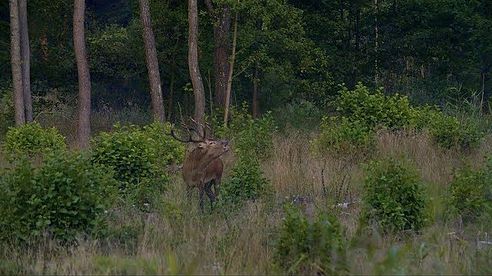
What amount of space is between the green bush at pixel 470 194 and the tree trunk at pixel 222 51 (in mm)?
13208

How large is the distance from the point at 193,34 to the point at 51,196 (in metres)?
13.0

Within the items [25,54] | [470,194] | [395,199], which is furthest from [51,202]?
[25,54]

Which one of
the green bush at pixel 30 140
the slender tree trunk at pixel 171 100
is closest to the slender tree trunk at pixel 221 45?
the slender tree trunk at pixel 171 100

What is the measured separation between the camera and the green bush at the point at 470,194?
11.8 meters

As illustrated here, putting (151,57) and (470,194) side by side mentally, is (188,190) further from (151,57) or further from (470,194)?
(151,57)

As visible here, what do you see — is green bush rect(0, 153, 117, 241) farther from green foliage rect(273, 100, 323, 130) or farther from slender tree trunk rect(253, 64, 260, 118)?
slender tree trunk rect(253, 64, 260, 118)

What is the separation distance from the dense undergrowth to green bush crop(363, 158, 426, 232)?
14 millimetres

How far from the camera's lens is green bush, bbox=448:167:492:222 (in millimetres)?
11805

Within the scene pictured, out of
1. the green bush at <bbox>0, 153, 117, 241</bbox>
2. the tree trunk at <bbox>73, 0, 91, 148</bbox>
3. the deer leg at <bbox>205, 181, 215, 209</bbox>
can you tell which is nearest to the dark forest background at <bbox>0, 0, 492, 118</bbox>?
the tree trunk at <bbox>73, 0, 91, 148</bbox>

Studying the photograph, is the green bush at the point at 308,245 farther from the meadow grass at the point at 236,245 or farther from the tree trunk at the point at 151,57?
the tree trunk at the point at 151,57

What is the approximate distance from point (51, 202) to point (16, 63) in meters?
13.7

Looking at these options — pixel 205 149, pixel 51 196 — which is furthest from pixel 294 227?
pixel 205 149

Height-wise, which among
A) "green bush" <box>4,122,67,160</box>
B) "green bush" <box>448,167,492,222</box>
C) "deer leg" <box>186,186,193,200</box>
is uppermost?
"green bush" <box>448,167,492,222</box>

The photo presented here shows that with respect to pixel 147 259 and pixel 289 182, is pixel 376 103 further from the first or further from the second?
pixel 147 259
